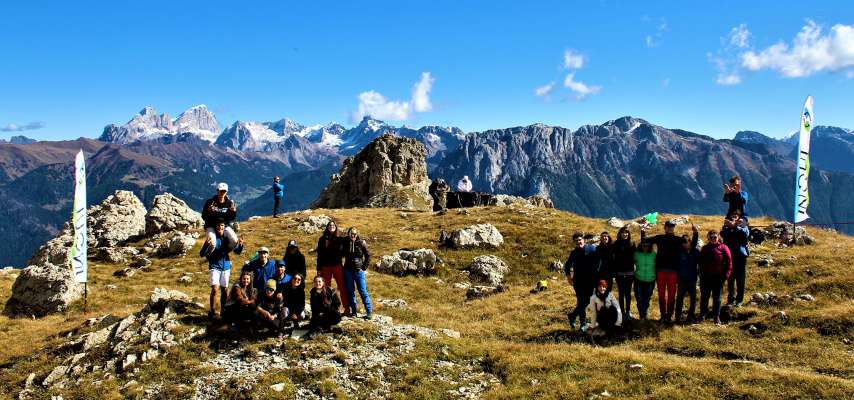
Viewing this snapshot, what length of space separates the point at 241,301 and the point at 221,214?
3.55m

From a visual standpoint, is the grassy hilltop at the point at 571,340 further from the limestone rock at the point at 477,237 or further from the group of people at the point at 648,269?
the limestone rock at the point at 477,237

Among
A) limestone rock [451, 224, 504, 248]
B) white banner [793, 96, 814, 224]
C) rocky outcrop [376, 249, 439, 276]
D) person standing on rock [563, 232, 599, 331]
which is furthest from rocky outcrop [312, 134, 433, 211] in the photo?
person standing on rock [563, 232, 599, 331]

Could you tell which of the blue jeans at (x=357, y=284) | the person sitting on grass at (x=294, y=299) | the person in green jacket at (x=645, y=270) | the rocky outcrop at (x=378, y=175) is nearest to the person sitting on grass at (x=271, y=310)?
the person sitting on grass at (x=294, y=299)

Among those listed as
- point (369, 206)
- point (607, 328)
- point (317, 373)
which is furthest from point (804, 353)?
point (369, 206)

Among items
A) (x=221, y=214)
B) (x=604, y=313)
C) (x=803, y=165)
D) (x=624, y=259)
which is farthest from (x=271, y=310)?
(x=803, y=165)

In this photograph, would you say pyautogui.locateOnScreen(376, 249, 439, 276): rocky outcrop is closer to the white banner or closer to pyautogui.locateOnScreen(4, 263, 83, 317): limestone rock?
pyautogui.locateOnScreen(4, 263, 83, 317): limestone rock

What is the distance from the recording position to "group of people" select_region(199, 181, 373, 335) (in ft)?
56.5

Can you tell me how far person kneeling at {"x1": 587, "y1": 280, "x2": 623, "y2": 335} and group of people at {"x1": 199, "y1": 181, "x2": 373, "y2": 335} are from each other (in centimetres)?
871

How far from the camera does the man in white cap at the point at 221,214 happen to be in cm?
1783

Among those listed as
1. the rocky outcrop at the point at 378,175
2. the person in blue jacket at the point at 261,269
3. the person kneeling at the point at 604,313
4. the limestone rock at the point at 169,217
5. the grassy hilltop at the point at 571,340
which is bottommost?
the grassy hilltop at the point at 571,340

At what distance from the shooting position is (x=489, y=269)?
3241 cm

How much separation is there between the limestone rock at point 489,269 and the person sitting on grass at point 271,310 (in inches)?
667

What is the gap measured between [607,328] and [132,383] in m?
16.4

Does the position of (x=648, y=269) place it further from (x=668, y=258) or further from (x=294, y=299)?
(x=294, y=299)
